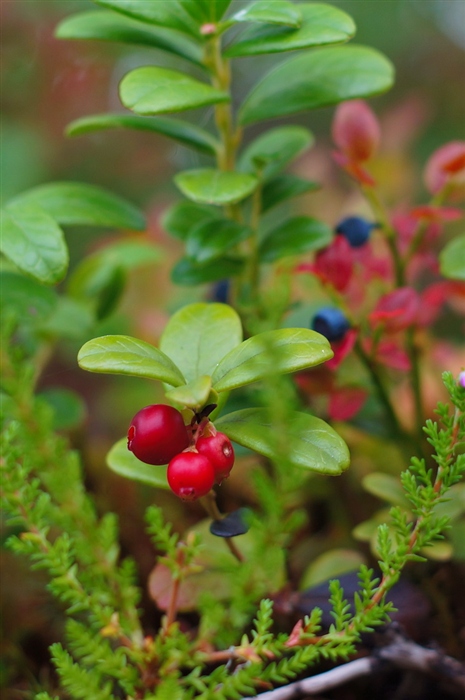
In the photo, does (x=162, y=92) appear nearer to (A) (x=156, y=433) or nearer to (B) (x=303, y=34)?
(B) (x=303, y=34)

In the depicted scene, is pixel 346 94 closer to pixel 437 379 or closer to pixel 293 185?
pixel 293 185

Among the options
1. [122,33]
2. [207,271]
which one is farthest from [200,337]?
[122,33]

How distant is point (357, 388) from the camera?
0.85m

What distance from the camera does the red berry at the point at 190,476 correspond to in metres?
0.49

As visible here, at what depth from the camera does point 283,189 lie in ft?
3.00

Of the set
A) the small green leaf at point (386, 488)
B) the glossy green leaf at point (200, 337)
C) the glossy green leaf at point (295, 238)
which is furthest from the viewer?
the glossy green leaf at point (295, 238)

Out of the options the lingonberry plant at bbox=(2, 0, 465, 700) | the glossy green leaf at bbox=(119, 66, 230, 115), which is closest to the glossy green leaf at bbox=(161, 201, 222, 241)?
the lingonberry plant at bbox=(2, 0, 465, 700)

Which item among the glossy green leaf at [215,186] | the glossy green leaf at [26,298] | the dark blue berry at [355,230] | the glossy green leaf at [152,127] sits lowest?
the glossy green leaf at [26,298]

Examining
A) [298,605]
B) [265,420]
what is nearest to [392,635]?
[298,605]

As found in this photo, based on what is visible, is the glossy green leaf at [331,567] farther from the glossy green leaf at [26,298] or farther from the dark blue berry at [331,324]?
the glossy green leaf at [26,298]

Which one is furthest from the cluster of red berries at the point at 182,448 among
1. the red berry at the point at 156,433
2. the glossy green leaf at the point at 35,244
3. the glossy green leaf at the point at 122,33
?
the glossy green leaf at the point at 122,33

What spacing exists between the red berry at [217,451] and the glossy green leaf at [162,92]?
0.33 m

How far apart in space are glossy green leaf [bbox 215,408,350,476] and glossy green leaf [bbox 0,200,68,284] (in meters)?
0.24

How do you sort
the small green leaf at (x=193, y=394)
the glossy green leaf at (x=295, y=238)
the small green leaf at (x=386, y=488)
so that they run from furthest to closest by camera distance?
the glossy green leaf at (x=295, y=238)
the small green leaf at (x=386, y=488)
the small green leaf at (x=193, y=394)
